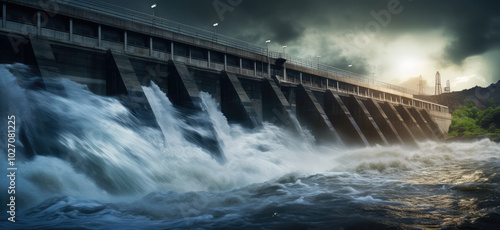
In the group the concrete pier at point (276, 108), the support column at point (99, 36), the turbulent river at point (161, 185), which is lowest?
the turbulent river at point (161, 185)

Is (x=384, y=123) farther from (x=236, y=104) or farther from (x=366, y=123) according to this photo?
(x=236, y=104)

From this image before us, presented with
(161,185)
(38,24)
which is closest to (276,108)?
(161,185)

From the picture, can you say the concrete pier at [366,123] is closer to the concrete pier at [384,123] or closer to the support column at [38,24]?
the concrete pier at [384,123]

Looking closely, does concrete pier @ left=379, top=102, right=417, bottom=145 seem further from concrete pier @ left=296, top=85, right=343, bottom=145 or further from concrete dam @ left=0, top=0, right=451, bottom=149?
concrete pier @ left=296, top=85, right=343, bottom=145

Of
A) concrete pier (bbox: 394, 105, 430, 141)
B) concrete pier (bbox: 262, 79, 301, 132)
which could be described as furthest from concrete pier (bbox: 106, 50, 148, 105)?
concrete pier (bbox: 394, 105, 430, 141)

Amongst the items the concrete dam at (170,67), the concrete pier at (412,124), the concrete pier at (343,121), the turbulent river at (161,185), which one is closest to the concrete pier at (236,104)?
the concrete dam at (170,67)

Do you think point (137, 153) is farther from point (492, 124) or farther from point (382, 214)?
point (492, 124)
